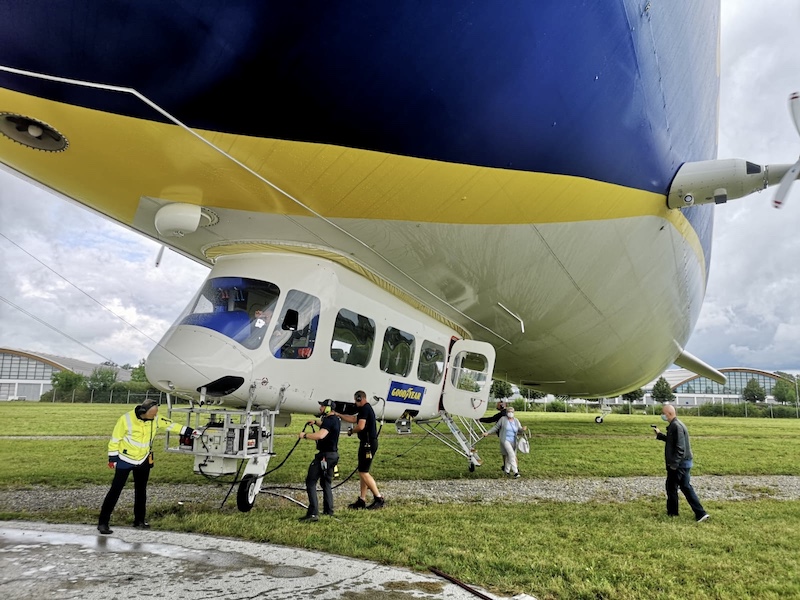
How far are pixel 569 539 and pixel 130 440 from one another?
16.6 feet

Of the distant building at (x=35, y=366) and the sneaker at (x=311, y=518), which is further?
the sneaker at (x=311, y=518)

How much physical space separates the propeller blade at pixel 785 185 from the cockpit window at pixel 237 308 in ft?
19.7

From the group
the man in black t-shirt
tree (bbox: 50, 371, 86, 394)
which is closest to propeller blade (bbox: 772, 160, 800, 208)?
the man in black t-shirt

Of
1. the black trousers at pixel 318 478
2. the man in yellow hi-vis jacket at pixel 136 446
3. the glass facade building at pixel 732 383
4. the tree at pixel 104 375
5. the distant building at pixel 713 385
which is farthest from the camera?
the glass facade building at pixel 732 383

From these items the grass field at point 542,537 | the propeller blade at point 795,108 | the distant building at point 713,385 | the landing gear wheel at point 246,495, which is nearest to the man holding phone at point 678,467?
the grass field at point 542,537

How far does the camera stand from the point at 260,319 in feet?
20.2

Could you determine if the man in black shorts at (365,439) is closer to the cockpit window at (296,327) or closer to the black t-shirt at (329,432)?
the black t-shirt at (329,432)

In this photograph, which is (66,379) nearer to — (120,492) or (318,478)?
(120,492)

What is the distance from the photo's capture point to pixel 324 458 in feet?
22.1

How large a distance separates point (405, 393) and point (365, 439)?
1011 mm

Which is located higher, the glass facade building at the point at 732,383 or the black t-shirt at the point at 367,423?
the glass facade building at the point at 732,383

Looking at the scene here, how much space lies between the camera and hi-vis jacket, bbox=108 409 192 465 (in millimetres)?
6055

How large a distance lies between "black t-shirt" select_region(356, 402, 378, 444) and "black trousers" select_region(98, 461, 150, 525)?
2.61m

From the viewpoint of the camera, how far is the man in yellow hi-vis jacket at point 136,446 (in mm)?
6000
